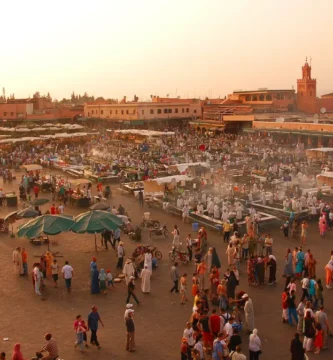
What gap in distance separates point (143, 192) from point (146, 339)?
548 inches

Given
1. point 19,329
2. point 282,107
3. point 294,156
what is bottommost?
point 19,329

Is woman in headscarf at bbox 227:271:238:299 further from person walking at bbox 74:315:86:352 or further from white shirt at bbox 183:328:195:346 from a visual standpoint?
person walking at bbox 74:315:86:352

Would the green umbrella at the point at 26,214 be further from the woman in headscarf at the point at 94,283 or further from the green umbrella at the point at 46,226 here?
the woman in headscarf at the point at 94,283

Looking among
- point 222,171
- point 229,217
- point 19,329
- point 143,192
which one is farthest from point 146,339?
point 222,171

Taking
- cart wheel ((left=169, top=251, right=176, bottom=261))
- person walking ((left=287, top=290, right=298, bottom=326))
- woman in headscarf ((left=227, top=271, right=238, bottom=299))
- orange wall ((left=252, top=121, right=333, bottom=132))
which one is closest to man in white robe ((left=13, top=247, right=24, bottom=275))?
cart wheel ((left=169, top=251, right=176, bottom=261))

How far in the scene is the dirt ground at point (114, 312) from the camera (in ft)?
29.2

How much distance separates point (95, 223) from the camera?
13.8 metres

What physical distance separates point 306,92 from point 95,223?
4500 centimetres

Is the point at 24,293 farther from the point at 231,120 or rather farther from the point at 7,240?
the point at 231,120

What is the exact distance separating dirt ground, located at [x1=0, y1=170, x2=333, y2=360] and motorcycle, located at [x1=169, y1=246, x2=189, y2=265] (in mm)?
211

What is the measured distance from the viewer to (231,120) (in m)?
47.2

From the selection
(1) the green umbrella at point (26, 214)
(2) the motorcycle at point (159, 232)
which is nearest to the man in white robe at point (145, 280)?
(2) the motorcycle at point (159, 232)

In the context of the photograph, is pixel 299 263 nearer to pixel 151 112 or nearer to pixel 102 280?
pixel 102 280

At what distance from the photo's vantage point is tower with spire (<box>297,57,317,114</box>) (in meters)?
53.7
